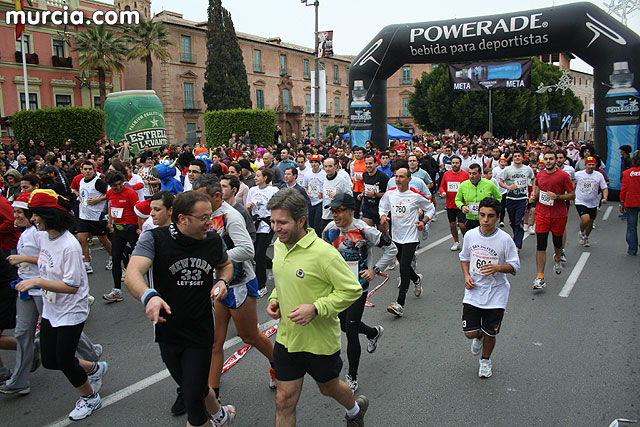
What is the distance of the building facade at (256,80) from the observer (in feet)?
141

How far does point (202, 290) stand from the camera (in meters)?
3.36

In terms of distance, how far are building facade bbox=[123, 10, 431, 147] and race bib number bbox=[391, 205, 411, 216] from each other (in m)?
35.4

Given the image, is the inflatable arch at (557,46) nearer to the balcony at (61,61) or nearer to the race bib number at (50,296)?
the race bib number at (50,296)

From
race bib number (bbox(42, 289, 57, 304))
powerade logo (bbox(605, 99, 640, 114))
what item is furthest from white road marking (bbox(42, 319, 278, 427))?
powerade logo (bbox(605, 99, 640, 114))

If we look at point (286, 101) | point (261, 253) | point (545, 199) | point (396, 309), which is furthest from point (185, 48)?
point (396, 309)

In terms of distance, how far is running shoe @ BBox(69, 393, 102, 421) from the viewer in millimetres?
4188

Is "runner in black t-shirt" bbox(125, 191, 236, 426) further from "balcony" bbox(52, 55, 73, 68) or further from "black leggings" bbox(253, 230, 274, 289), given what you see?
"balcony" bbox(52, 55, 73, 68)

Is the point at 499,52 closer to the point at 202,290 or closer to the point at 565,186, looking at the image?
the point at 565,186

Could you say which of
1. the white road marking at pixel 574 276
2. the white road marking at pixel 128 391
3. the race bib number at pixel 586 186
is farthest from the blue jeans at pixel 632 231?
the white road marking at pixel 128 391

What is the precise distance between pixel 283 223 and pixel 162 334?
1.05 meters

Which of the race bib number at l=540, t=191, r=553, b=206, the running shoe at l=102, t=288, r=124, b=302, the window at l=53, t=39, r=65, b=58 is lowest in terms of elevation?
the running shoe at l=102, t=288, r=124, b=302

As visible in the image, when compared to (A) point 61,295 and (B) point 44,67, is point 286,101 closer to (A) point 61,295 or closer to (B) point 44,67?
(B) point 44,67

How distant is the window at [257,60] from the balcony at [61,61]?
1686 centimetres

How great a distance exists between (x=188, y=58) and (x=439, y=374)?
43.5 meters
